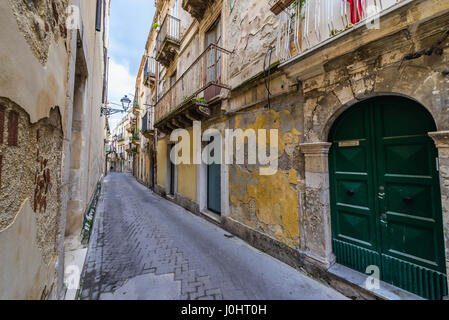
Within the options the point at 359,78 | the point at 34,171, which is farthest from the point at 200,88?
the point at 34,171

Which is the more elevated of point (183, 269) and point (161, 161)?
point (161, 161)

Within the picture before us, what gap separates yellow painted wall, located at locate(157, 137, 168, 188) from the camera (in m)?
10.4

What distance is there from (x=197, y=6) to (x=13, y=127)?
24.1ft

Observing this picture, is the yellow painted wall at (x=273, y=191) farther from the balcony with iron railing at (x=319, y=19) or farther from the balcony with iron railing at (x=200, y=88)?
the balcony with iron railing at (x=200, y=88)

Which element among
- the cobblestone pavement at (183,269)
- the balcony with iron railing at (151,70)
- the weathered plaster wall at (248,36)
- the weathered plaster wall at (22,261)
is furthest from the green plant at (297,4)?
the balcony with iron railing at (151,70)

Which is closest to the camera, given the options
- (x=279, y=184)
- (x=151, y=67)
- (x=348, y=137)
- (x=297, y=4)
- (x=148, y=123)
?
(x=348, y=137)

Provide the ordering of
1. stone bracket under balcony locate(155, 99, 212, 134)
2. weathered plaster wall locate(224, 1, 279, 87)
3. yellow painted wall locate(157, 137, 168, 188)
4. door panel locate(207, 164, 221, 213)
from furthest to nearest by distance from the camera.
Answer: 1. yellow painted wall locate(157, 137, 168, 188)
2. door panel locate(207, 164, 221, 213)
3. stone bracket under balcony locate(155, 99, 212, 134)
4. weathered plaster wall locate(224, 1, 279, 87)

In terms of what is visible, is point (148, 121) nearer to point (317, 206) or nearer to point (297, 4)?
point (297, 4)

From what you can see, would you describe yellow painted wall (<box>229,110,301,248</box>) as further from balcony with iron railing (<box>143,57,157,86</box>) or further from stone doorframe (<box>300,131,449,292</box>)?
balcony with iron railing (<box>143,57,157,86</box>)

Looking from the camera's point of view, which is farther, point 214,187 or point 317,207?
point 214,187

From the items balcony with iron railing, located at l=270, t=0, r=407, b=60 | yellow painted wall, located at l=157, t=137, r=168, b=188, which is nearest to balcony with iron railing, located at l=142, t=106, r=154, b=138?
yellow painted wall, located at l=157, t=137, r=168, b=188

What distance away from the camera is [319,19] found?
2791 millimetres

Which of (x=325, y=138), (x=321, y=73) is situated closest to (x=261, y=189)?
(x=325, y=138)

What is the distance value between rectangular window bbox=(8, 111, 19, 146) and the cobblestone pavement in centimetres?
243
